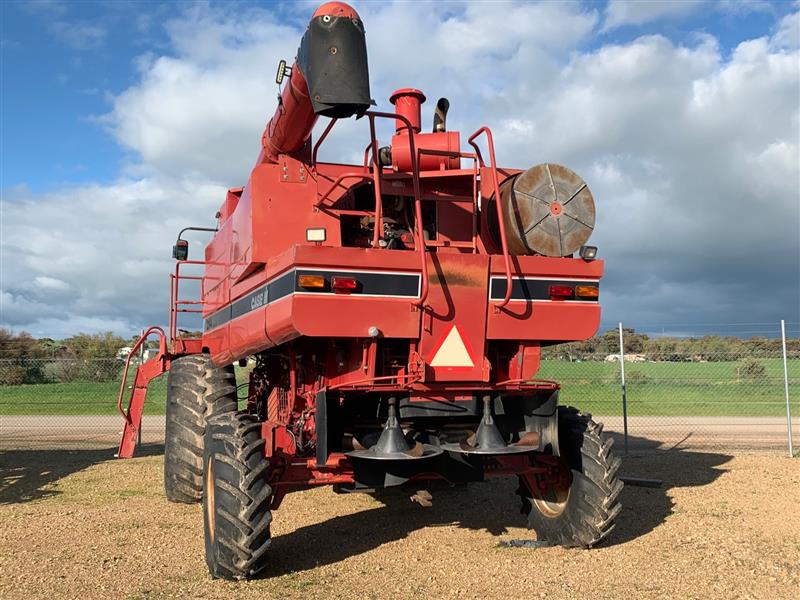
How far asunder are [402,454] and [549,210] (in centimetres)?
206

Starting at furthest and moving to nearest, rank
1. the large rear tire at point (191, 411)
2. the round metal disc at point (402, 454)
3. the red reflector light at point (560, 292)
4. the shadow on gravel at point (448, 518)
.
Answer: the large rear tire at point (191, 411)
the shadow on gravel at point (448, 518)
the red reflector light at point (560, 292)
the round metal disc at point (402, 454)

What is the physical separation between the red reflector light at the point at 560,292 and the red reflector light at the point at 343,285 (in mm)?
1534

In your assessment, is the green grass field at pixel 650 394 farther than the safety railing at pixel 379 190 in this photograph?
Yes

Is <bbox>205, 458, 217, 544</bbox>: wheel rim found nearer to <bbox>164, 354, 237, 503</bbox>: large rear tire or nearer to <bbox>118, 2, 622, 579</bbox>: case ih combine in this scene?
<bbox>118, 2, 622, 579</bbox>: case ih combine

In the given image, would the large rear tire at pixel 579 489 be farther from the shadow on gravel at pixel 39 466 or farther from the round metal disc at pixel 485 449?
the shadow on gravel at pixel 39 466

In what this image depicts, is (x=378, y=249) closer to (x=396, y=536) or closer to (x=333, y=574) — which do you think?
(x=333, y=574)

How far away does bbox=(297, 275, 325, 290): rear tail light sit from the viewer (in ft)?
15.5

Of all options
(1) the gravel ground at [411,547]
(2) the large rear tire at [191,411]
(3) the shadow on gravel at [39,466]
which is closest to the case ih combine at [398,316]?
(1) the gravel ground at [411,547]

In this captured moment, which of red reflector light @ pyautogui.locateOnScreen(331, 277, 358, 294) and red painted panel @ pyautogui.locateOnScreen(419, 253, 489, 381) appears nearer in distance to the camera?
red reflector light @ pyautogui.locateOnScreen(331, 277, 358, 294)

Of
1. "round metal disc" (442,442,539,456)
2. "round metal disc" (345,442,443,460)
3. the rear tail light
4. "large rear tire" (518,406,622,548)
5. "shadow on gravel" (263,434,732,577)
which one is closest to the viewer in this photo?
the rear tail light

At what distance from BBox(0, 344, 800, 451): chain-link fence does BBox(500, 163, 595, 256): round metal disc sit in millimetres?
7902

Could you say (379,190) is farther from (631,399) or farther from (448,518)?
(631,399)

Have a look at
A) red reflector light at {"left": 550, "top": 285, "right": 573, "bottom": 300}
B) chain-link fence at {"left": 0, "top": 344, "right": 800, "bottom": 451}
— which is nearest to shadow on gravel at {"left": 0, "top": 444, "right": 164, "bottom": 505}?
chain-link fence at {"left": 0, "top": 344, "right": 800, "bottom": 451}

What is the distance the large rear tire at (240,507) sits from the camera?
16.0ft
